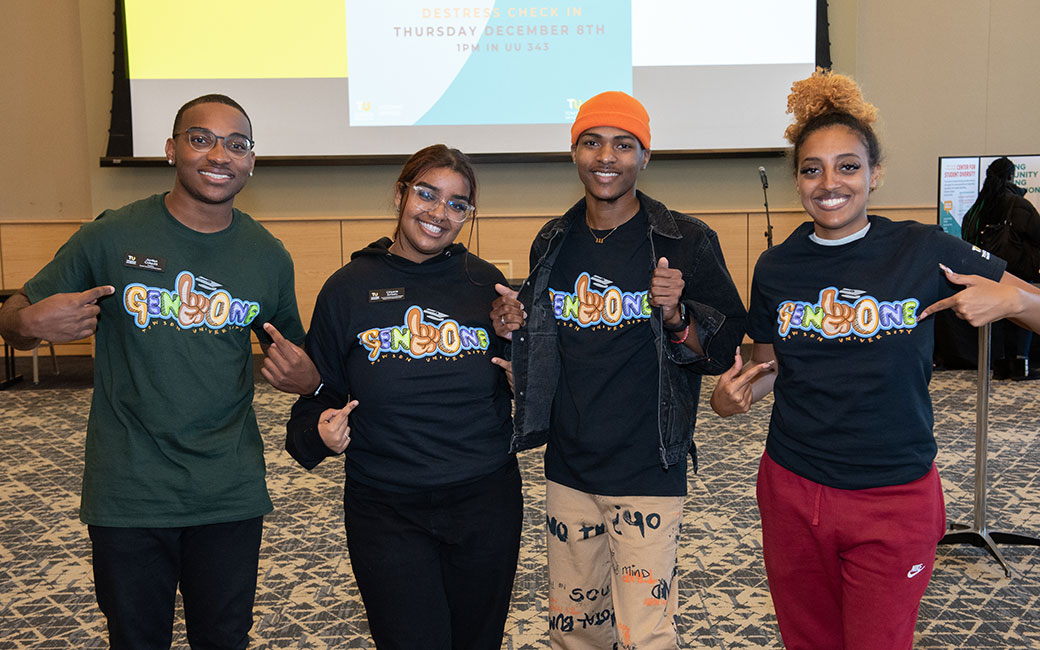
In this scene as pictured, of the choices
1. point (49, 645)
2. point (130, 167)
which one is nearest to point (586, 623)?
point (49, 645)

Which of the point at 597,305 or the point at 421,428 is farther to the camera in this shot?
the point at 597,305

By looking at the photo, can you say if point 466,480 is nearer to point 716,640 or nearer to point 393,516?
point 393,516

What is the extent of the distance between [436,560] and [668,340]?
0.74m

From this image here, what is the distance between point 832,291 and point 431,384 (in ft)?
2.96

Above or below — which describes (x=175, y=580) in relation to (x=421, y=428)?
below

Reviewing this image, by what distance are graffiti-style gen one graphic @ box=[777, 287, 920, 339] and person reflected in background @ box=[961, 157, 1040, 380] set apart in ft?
17.7

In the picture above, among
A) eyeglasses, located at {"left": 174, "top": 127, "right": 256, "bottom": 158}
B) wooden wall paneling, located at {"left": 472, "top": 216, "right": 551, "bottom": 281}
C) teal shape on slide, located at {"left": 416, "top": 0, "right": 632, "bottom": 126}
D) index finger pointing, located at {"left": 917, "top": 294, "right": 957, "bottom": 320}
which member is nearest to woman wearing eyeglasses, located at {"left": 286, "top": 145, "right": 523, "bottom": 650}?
eyeglasses, located at {"left": 174, "top": 127, "right": 256, "bottom": 158}

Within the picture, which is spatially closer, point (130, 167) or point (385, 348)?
point (385, 348)

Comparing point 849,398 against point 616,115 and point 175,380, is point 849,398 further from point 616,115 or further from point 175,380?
point 175,380

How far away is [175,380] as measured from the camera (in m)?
1.86

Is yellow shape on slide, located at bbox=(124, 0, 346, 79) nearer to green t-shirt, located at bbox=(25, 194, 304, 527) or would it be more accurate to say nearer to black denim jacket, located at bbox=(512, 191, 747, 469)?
green t-shirt, located at bbox=(25, 194, 304, 527)

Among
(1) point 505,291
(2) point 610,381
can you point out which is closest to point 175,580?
(1) point 505,291

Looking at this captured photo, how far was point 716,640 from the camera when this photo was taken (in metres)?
2.72

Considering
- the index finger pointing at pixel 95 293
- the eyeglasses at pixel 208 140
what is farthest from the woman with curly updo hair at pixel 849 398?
the index finger pointing at pixel 95 293
